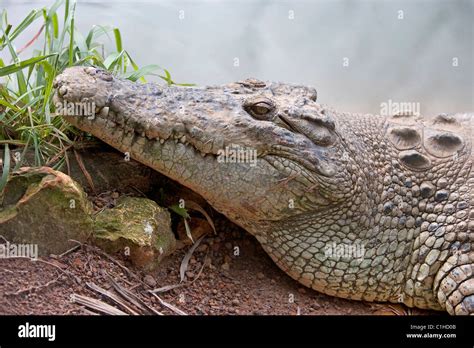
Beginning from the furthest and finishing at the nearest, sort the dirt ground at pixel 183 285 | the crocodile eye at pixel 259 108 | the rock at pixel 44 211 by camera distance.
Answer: the crocodile eye at pixel 259 108, the rock at pixel 44 211, the dirt ground at pixel 183 285

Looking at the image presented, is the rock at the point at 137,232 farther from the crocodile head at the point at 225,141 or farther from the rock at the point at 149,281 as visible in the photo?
the crocodile head at the point at 225,141

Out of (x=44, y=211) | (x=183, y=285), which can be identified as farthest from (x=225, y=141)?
(x=44, y=211)

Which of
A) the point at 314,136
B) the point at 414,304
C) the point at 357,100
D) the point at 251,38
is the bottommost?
the point at 414,304

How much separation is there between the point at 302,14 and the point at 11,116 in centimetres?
190

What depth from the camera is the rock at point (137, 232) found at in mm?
2367

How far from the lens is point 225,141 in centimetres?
244

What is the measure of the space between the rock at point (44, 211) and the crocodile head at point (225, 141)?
27 centimetres

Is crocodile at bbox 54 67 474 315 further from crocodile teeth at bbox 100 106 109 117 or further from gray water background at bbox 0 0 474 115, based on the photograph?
gray water background at bbox 0 0 474 115

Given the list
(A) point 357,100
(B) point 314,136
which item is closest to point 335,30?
(A) point 357,100

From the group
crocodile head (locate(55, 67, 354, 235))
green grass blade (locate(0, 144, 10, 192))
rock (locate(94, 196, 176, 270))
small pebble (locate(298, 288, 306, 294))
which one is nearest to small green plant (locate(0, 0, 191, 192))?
green grass blade (locate(0, 144, 10, 192))

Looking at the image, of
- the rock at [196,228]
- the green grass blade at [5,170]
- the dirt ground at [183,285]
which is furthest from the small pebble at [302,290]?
the green grass blade at [5,170]

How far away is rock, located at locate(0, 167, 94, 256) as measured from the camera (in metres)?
2.26

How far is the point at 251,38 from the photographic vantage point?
3.64 m
